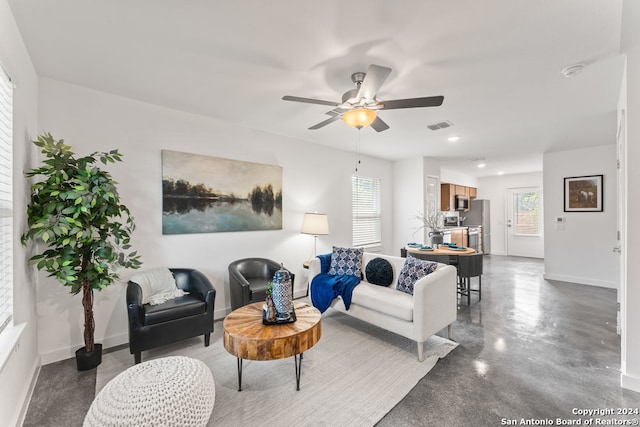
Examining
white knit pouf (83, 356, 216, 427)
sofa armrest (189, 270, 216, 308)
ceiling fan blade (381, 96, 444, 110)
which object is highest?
ceiling fan blade (381, 96, 444, 110)

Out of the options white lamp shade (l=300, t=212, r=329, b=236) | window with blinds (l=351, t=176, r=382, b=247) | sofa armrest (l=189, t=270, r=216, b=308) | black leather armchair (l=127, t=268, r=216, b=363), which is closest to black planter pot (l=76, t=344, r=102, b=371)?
black leather armchair (l=127, t=268, r=216, b=363)

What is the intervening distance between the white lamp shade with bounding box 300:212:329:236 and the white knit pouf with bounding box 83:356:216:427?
2.67 metres

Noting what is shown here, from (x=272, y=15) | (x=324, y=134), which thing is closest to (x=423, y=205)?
(x=324, y=134)

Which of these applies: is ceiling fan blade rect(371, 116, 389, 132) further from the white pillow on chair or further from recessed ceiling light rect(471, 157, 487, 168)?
recessed ceiling light rect(471, 157, 487, 168)

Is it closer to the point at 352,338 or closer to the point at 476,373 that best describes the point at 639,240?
the point at 476,373

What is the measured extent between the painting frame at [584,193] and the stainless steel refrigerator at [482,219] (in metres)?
3.35

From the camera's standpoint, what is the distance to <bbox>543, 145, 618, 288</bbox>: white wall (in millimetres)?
5079

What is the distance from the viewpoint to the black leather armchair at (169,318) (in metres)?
2.48

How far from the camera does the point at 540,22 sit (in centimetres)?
186

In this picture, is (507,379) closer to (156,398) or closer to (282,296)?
(282,296)

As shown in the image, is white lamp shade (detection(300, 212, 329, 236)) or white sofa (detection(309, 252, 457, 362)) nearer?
white sofa (detection(309, 252, 457, 362))

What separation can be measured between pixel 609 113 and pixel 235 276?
4997 mm

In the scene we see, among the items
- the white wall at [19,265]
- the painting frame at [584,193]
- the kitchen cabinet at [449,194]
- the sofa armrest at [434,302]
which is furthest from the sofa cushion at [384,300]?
the kitchen cabinet at [449,194]

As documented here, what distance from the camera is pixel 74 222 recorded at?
2.25 metres
